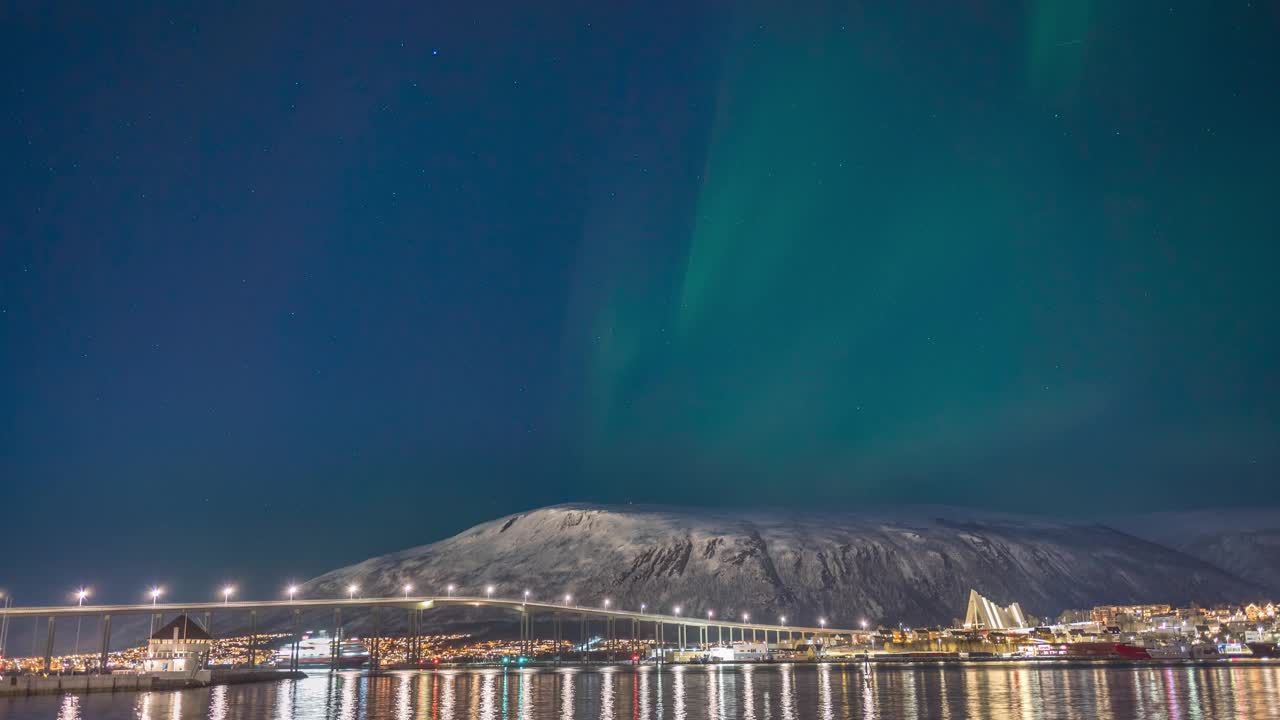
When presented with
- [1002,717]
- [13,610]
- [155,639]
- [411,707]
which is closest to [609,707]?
[411,707]

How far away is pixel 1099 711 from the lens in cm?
6181

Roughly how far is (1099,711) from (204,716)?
6178 centimetres

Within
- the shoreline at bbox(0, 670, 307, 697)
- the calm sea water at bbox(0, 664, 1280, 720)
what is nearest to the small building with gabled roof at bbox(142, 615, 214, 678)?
the shoreline at bbox(0, 670, 307, 697)

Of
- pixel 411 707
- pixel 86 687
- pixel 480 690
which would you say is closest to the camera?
pixel 411 707

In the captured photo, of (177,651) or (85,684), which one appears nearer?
(85,684)

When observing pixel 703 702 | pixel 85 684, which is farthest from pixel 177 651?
pixel 703 702

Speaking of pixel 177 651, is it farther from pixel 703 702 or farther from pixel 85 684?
pixel 703 702

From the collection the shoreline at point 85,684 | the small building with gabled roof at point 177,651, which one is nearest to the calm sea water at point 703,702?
the shoreline at point 85,684

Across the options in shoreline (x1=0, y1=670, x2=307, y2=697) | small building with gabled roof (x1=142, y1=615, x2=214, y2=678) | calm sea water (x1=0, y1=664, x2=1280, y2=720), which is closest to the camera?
calm sea water (x1=0, y1=664, x2=1280, y2=720)

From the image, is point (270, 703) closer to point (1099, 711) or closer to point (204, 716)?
point (204, 716)

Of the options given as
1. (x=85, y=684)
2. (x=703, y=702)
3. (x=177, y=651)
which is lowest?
(x=703, y=702)

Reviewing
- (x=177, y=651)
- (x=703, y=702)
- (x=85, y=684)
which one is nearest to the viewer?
(x=703, y=702)

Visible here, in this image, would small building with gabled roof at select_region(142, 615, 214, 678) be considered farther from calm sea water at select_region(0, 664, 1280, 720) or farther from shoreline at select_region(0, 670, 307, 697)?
calm sea water at select_region(0, 664, 1280, 720)

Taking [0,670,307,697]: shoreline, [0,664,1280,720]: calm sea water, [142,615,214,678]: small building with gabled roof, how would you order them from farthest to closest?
[142,615,214,678]: small building with gabled roof
[0,670,307,697]: shoreline
[0,664,1280,720]: calm sea water
